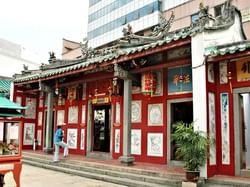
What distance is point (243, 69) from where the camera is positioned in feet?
24.5

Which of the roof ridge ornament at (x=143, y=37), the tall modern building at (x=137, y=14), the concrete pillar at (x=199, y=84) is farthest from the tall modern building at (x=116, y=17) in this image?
the concrete pillar at (x=199, y=84)

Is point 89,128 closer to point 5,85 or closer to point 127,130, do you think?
point 127,130

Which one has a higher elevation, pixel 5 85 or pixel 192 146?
pixel 5 85

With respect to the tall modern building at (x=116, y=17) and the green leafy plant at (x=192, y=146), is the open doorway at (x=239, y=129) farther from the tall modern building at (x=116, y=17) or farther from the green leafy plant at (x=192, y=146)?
the tall modern building at (x=116, y=17)

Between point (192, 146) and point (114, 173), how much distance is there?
281 cm

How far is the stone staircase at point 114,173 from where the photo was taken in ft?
24.2

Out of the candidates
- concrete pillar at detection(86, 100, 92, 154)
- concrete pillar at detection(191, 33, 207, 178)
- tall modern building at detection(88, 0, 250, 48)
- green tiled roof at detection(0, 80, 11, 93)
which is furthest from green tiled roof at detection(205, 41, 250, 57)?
tall modern building at detection(88, 0, 250, 48)

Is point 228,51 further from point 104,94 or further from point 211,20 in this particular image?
point 104,94

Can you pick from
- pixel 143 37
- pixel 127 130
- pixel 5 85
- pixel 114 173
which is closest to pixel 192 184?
pixel 114 173

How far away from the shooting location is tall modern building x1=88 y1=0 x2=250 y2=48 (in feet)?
87.9

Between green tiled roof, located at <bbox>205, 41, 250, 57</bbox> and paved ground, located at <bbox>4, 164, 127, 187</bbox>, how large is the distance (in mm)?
4037

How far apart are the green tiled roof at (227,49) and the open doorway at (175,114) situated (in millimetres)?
2031

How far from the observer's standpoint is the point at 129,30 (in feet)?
32.9

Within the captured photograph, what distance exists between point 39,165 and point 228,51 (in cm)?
765
